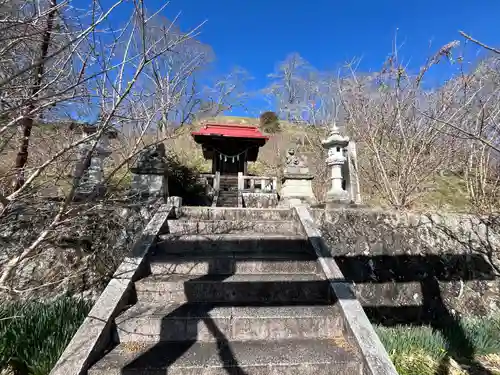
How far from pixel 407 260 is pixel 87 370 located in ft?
14.1

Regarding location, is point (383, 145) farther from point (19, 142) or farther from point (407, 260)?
point (19, 142)

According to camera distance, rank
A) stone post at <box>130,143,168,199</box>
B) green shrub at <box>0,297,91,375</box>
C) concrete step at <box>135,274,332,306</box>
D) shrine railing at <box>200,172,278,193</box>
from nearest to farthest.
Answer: green shrub at <box>0,297,91,375</box>, concrete step at <box>135,274,332,306</box>, stone post at <box>130,143,168,199</box>, shrine railing at <box>200,172,278,193</box>

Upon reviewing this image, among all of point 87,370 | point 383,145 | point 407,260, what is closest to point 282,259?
point 87,370

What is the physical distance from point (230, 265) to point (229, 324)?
0.78 meters

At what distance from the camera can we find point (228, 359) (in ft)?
6.78

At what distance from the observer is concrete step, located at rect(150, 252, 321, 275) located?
3014mm

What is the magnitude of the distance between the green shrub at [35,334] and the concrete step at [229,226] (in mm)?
1427

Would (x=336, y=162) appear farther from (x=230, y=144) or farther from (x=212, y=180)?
(x=230, y=144)

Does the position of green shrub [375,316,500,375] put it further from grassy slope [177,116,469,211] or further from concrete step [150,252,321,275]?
grassy slope [177,116,469,211]

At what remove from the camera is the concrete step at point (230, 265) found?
3.01m

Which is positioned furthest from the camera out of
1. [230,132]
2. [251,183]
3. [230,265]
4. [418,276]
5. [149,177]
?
[230,132]

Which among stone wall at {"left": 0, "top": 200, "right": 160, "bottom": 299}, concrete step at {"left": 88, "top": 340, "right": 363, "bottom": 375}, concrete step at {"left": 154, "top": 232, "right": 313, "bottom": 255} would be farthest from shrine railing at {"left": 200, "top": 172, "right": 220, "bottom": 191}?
concrete step at {"left": 88, "top": 340, "right": 363, "bottom": 375}

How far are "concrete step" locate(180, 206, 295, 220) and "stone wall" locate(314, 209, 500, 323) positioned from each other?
57cm

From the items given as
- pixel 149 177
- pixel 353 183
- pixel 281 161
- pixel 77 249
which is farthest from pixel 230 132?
pixel 77 249
